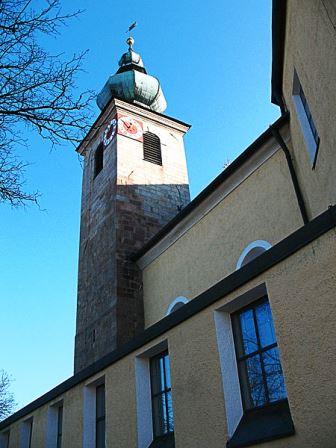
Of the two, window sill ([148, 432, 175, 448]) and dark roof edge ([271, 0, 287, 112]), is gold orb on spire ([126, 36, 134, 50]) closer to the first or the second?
dark roof edge ([271, 0, 287, 112])

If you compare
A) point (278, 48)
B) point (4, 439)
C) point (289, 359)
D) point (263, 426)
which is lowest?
point (263, 426)

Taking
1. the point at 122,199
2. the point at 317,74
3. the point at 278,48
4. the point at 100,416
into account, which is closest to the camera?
the point at 317,74

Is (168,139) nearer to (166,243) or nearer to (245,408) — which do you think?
(166,243)

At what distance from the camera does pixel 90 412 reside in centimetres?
707

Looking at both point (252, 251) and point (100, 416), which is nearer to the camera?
point (100, 416)

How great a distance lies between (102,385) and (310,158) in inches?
186

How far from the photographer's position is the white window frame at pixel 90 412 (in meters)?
6.94

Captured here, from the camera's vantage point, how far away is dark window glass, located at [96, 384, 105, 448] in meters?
6.82

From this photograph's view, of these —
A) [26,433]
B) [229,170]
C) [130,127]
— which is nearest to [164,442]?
[26,433]

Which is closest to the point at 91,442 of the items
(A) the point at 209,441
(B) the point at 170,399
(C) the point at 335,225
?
(B) the point at 170,399

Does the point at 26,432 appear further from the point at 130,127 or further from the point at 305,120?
the point at 130,127

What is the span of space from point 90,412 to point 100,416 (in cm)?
19

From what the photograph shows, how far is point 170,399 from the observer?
5.71 m

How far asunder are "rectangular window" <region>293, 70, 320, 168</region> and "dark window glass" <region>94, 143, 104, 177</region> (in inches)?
445
